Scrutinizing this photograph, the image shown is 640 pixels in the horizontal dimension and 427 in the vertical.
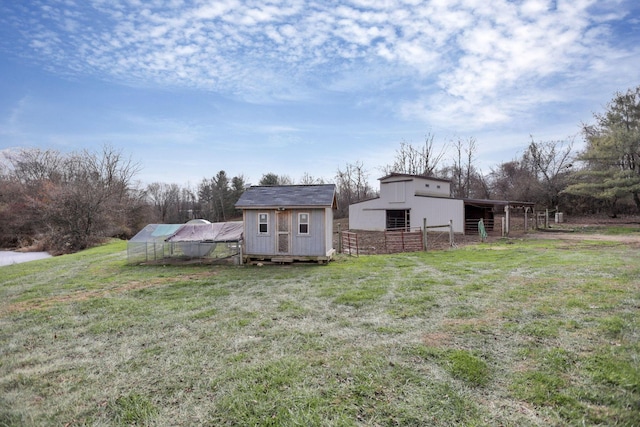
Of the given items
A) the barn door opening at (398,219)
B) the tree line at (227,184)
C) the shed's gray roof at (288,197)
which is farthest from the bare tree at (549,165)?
the shed's gray roof at (288,197)

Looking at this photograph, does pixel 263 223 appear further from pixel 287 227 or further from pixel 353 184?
pixel 353 184

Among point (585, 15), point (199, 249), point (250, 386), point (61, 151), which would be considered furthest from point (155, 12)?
point (61, 151)

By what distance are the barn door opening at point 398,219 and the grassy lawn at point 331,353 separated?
15.7 metres

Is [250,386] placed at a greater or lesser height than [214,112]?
lesser

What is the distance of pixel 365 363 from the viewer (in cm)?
371

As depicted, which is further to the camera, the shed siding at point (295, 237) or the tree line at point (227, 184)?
the tree line at point (227, 184)

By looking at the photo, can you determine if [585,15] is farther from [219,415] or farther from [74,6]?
[74,6]

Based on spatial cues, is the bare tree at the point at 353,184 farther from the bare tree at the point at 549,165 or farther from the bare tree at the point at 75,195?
the bare tree at the point at 75,195

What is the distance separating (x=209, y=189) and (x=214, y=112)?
88.3 feet

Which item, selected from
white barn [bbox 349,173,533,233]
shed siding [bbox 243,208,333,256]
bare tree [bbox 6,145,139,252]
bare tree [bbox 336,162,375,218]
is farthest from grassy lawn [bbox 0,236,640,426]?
bare tree [bbox 336,162,375,218]

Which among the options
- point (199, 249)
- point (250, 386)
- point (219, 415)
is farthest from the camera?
point (199, 249)

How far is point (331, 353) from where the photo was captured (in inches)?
158

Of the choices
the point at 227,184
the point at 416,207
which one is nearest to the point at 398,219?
the point at 416,207

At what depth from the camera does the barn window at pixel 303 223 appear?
11461 mm
